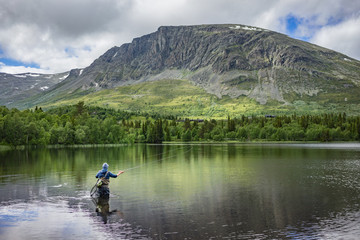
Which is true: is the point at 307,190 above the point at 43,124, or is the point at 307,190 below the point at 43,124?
below

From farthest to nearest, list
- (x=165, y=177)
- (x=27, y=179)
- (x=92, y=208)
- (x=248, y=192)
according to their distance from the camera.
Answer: (x=165, y=177) < (x=27, y=179) < (x=248, y=192) < (x=92, y=208)

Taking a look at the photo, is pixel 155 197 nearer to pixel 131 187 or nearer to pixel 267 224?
pixel 131 187

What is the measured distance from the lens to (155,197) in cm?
3869

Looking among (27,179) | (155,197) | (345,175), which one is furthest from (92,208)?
(345,175)

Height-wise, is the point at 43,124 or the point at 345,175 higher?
the point at 43,124

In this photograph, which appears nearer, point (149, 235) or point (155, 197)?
point (149, 235)

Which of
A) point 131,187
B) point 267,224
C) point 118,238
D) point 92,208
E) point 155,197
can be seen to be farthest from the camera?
point 131,187

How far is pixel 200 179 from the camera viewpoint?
54.6 m

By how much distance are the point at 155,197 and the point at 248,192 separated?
12.2 m

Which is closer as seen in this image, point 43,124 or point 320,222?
point 320,222

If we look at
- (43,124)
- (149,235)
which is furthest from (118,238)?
(43,124)

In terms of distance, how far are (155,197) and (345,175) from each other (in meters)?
38.6

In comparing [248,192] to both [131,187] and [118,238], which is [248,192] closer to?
[131,187]

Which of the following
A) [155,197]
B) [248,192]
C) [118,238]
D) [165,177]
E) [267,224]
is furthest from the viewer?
[165,177]
